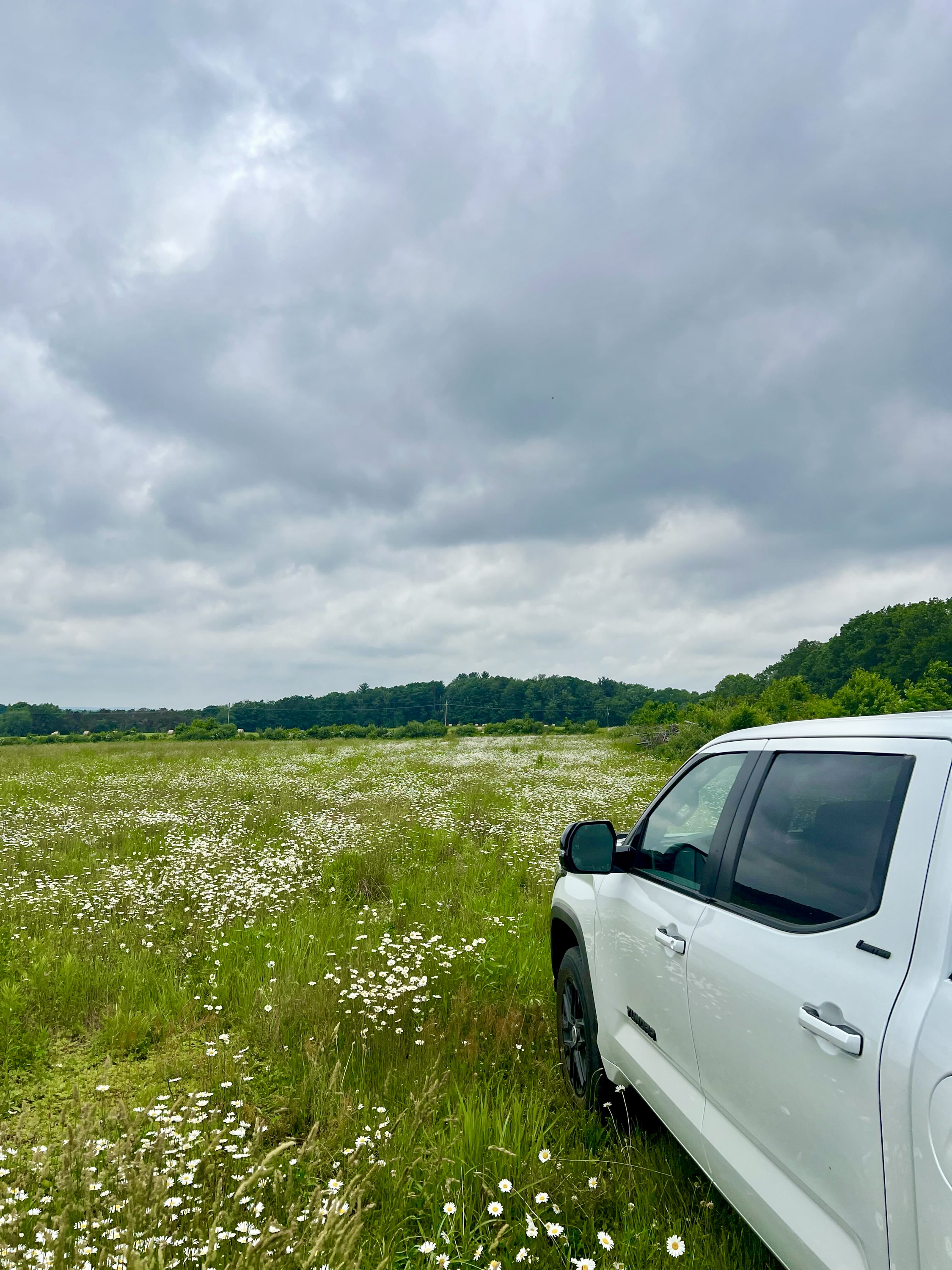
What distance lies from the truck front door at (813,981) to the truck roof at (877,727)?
0.04 meters

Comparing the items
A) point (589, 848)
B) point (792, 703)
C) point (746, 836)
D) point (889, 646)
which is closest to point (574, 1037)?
point (589, 848)

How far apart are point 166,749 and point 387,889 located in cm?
3077

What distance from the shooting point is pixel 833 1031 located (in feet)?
6.03

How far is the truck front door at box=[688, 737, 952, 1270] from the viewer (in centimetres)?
180

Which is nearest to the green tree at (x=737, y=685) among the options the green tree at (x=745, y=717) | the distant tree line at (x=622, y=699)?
the distant tree line at (x=622, y=699)

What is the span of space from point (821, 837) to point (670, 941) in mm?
877

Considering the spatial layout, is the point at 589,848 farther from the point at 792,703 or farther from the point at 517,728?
the point at 517,728

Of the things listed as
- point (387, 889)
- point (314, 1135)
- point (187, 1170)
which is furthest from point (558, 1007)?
point (387, 889)

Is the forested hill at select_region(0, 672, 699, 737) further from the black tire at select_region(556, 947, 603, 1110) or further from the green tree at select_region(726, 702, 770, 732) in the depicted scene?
the black tire at select_region(556, 947, 603, 1110)

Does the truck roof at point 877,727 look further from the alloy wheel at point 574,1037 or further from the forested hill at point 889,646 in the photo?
the forested hill at point 889,646

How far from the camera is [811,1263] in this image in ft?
6.30

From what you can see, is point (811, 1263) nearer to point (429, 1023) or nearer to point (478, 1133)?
point (478, 1133)

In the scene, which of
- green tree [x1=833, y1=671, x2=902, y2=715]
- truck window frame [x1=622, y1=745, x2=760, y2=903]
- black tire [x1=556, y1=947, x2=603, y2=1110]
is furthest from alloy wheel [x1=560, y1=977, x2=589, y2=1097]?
green tree [x1=833, y1=671, x2=902, y2=715]

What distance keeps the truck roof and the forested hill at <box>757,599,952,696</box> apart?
66.8 metres
